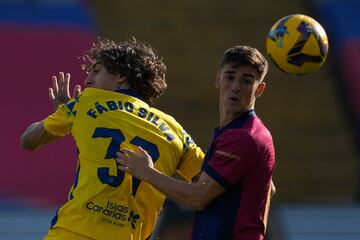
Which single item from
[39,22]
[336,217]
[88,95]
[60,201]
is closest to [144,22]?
[39,22]

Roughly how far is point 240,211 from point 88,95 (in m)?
1.06

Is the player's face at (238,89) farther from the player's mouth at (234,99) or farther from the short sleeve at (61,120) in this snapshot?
the short sleeve at (61,120)

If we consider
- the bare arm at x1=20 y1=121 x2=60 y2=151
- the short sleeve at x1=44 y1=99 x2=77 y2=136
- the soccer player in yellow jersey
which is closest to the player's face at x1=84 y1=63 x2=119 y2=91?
the soccer player in yellow jersey

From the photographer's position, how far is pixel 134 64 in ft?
17.0

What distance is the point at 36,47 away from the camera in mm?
15711

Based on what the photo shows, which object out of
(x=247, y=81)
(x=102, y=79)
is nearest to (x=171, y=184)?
(x=247, y=81)

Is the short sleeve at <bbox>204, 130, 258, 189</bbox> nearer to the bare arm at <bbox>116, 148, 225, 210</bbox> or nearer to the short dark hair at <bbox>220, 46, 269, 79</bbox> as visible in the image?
the bare arm at <bbox>116, 148, 225, 210</bbox>

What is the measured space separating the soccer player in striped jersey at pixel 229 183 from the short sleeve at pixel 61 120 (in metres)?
0.39

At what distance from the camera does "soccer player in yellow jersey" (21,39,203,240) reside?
4848 mm

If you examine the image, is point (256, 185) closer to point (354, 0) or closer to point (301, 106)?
point (301, 106)

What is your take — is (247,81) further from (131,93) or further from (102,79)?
(102,79)

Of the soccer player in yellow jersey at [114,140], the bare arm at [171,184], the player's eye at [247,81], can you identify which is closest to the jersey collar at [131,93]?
the soccer player in yellow jersey at [114,140]

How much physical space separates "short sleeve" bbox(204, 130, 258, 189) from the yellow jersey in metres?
0.40

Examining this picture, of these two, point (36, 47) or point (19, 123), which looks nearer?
point (19, 123)
